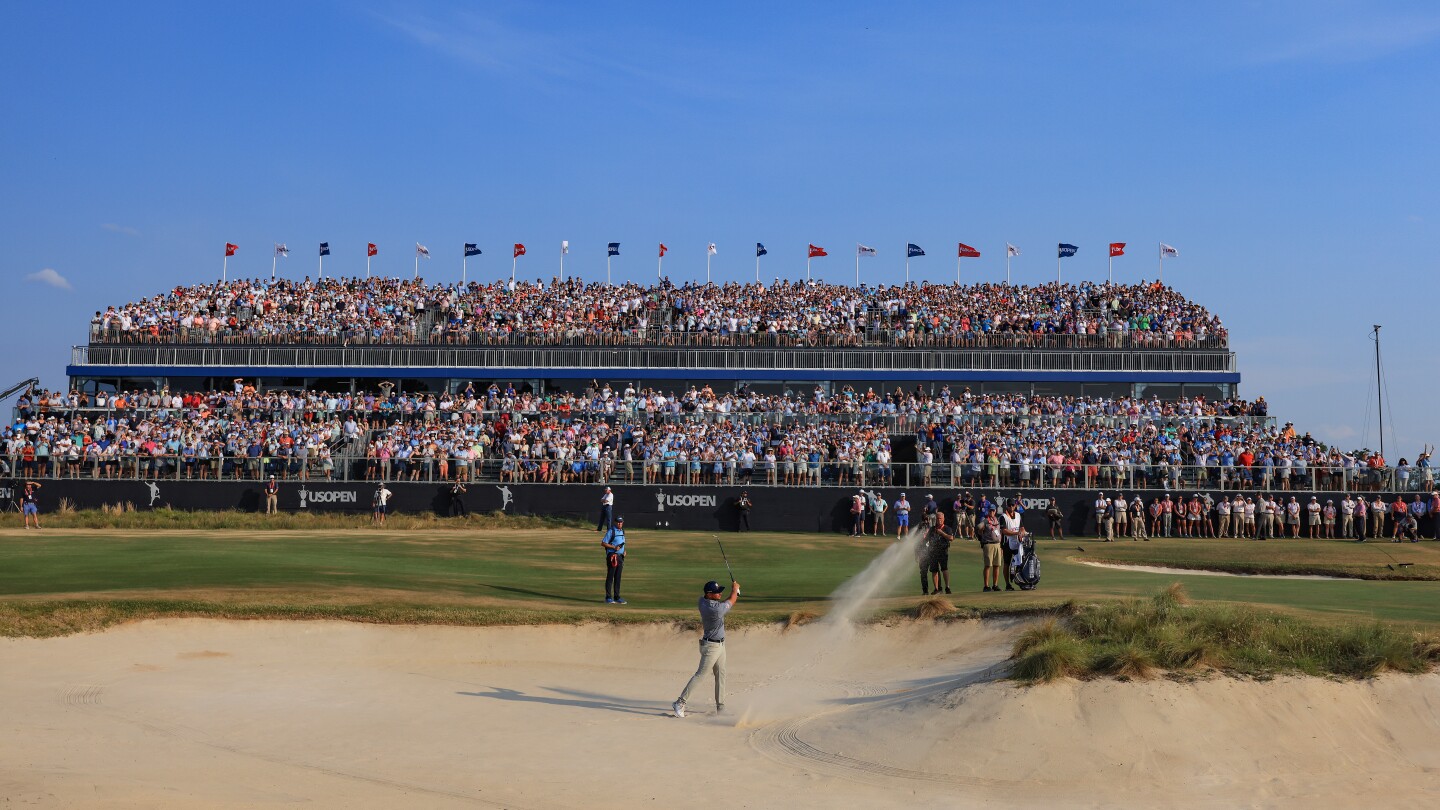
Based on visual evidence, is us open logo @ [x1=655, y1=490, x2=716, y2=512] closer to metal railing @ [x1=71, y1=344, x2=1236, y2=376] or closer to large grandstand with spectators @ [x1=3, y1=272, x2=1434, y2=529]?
large grandstand with spectators @ [x1=3, y1=272, x2=1434, y2=529]

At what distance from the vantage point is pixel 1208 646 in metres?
14.6

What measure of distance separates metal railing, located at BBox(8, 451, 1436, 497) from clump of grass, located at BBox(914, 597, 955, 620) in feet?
76.7

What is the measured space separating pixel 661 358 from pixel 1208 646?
44314 millimetres

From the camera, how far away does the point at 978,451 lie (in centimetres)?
4466

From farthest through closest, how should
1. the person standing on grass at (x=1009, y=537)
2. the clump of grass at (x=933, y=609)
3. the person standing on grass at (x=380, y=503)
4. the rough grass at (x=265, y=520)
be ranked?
the person standing on grass at (x=380, y=503) → the rough grass at (x=265, y=520) → the person standing on grass at (x=1009, y=537) → the clump of grass at (x=933, y=609)

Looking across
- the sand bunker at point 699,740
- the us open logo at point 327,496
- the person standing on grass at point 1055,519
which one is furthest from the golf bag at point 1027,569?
the us open logo at point 327,496

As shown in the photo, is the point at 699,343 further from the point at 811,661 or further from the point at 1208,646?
the point at 1208,646

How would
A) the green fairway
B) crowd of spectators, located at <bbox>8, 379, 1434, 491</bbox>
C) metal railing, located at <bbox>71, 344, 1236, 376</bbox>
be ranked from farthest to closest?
metal railing, located at <bbox>71, 344, 1236, 376</bbox>, crowd of spectators, located at <bbox>8, 379, 1434, 491</bbox>, the green fairway

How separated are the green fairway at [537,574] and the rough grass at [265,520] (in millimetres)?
1970

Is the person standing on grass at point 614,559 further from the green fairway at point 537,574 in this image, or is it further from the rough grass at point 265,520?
the rough grass at point 265,520

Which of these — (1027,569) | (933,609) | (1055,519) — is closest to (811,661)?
(933,609)

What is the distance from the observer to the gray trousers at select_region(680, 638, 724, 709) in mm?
15766

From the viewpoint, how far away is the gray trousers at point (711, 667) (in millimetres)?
15766

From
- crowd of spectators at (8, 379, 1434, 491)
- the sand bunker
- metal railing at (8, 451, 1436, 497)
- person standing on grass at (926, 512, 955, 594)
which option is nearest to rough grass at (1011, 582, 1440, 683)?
the sand bunker
